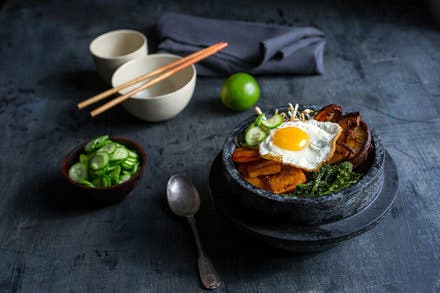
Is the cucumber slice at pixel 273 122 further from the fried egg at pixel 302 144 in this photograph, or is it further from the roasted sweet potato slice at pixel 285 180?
the roasted sweet potato slice at pixel 285 180

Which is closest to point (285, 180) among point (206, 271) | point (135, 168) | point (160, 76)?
point (206, 271)

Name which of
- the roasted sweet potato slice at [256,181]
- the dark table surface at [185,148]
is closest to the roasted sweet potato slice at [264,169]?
the roasted sweet potato slice at [256,181]

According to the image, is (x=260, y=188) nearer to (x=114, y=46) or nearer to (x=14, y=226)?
(x=14, y=226)

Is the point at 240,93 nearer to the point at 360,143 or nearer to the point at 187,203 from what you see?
the point at 187,203

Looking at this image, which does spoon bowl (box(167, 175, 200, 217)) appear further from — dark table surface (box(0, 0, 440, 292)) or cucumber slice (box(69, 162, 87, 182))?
A: cucumber slice (box(69, 162, 87, 182))

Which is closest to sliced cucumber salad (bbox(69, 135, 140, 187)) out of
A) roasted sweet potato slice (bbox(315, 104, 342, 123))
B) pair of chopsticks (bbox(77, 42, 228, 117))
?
pair of chopsticks (bbox(77, 42, 228, 117))

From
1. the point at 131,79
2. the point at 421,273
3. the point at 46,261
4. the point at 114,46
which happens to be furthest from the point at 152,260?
the point at 114,46
